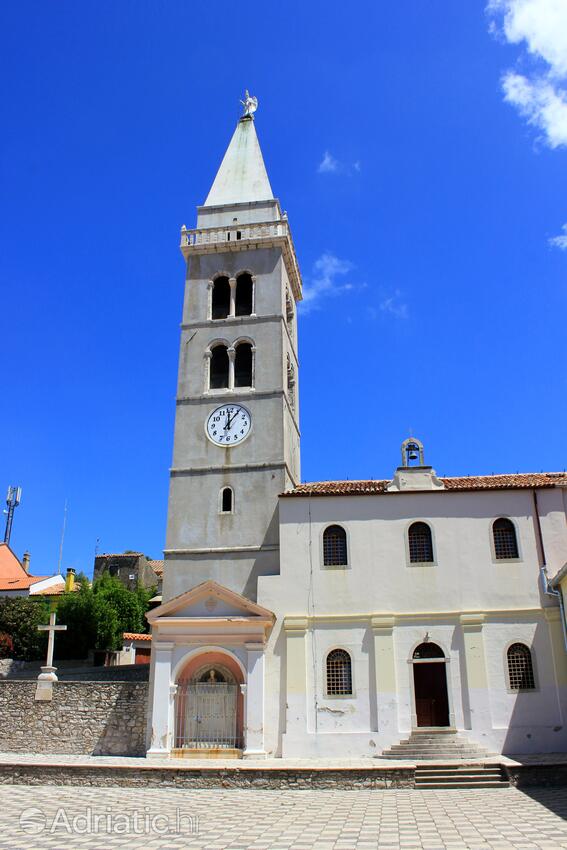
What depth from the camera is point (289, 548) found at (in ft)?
78.8

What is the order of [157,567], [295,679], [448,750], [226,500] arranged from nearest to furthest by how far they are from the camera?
[448,750], [295,679], [226,500], [157,567]

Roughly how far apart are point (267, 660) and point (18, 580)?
32.7 metres

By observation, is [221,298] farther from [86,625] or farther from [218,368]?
[86,625]

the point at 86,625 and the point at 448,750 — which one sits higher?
the point at 86,625

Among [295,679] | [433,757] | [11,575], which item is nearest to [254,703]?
[295,679]

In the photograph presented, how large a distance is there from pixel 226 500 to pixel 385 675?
8.36 meters

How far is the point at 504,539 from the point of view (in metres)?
23.6

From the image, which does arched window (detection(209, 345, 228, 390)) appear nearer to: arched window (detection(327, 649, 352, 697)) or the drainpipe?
arched window (detection(327, 649, 352, 697))

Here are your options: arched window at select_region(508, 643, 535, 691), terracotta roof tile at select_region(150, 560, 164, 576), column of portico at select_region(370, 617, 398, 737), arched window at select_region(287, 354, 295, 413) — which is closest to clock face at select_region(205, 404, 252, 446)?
arched window at select_region(287, 354, 295, 413)

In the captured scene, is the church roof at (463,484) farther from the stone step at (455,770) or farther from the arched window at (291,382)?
the stone step at (455,770)

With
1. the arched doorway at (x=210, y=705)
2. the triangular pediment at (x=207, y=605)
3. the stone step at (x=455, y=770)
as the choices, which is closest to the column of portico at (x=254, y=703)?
the arched doorway at (x=210, y=705)

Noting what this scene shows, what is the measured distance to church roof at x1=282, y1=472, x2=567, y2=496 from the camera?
2391cm

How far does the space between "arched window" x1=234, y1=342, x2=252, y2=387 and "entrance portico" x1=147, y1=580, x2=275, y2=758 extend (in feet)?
29.0

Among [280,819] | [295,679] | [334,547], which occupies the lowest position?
[280,819]
